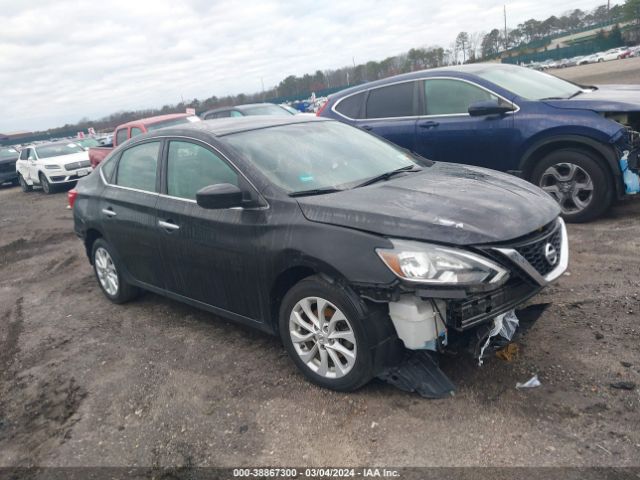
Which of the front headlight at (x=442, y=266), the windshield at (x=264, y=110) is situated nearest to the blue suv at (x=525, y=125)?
the front headlight at (x=442, y=266)

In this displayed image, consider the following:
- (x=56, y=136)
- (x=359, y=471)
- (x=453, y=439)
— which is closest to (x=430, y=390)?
(x=453, y=439)

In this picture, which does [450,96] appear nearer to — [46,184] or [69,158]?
[69,158]

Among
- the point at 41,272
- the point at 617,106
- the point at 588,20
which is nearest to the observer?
the point at 617,106

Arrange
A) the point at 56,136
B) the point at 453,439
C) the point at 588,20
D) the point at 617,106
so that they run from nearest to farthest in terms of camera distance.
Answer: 1. the point at 453,439
2. the point at 617,106
3. the point at 56,136
4. the point at 588,20

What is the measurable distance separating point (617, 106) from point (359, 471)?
16.3 feet

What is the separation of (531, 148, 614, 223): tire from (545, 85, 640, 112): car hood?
0.49 m

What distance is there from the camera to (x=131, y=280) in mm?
5129

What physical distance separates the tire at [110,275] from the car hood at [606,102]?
492 cm

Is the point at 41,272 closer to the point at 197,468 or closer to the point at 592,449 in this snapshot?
the point at 197,468

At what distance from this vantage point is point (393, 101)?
24.0 ft

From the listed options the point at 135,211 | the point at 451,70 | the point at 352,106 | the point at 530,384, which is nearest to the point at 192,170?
the point at 135,211

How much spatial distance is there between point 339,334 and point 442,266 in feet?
2.52

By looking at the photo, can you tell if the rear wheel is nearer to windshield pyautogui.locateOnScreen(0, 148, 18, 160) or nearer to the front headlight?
windshield pyautogui.locateOnScreen(0, 148, 18, 160)

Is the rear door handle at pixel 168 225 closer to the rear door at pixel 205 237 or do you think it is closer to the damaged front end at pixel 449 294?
the rear door at pixel 205 237
